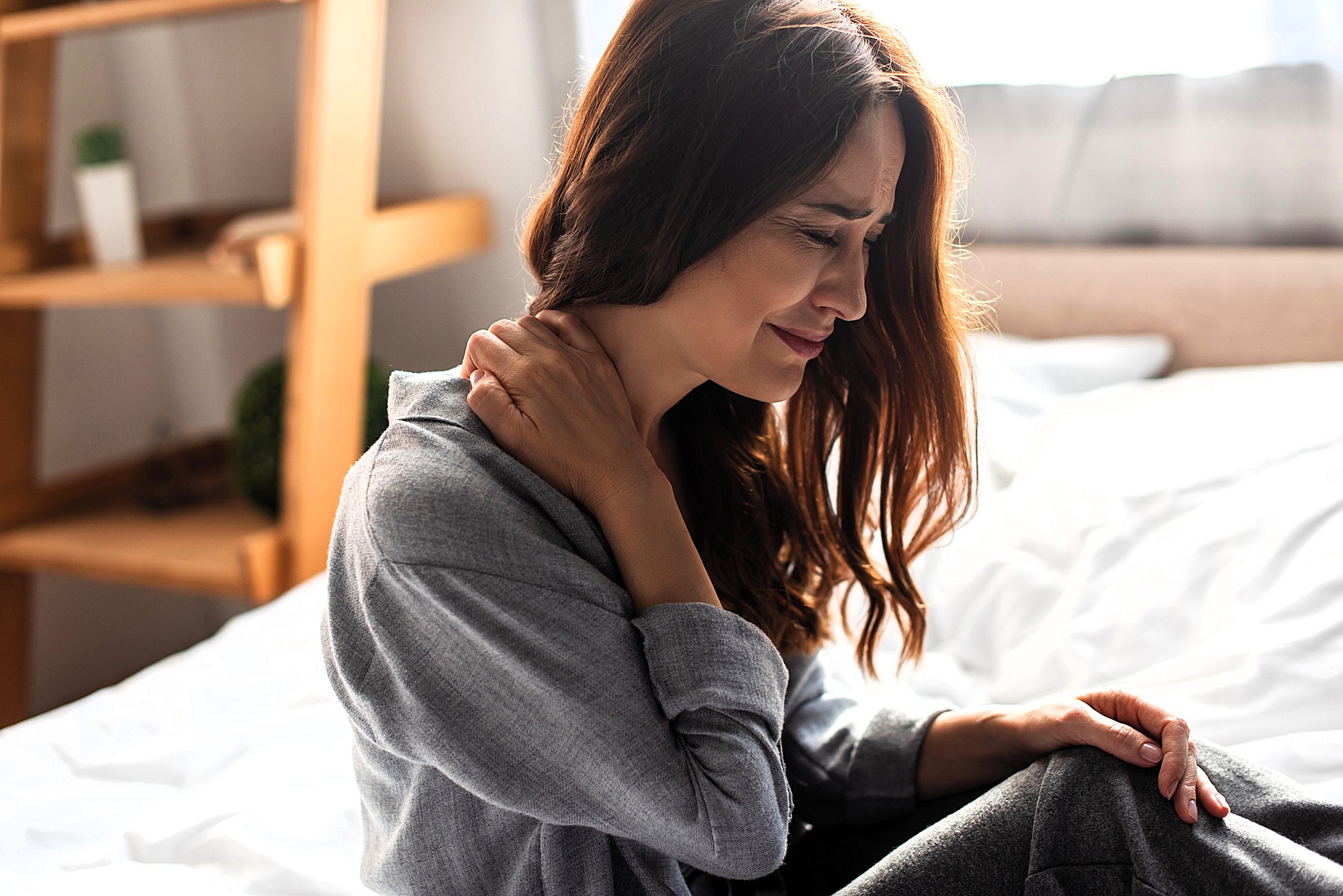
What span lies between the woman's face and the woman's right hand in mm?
76

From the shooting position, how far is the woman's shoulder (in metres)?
0.66

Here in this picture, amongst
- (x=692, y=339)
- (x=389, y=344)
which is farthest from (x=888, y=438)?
(x=389, y=344)

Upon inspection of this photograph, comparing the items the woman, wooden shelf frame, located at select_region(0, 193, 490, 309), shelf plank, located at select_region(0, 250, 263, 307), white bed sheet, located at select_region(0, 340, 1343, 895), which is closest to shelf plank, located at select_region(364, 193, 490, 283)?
wooden shelf frame, located at select_region(0, 193, 490, 309)

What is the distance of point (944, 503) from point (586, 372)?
1.41 feet

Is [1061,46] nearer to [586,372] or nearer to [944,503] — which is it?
[944,503]

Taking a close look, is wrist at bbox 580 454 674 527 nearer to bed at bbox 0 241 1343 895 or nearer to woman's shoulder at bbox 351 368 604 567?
woman's shoulder at bbox 351 368 604 567

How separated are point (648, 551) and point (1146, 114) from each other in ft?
3.97

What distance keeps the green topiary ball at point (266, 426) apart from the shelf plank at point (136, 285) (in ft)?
0.52

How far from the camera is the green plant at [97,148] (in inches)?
75.9

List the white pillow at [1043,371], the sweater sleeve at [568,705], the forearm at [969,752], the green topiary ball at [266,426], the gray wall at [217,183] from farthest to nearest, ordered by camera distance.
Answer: the gray wall at [217,183], the green topiary ball at [266,426], the white pillow at [1043,371], the forearm at [969,752], the sweater sleeve at [568,705]

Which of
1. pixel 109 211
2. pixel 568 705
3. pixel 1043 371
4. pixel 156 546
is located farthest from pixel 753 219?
pixel 109 211

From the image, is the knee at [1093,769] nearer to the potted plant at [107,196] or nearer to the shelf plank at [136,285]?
the shelf plank at [136,285]

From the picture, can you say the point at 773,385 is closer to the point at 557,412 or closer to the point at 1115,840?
the point at 557,412

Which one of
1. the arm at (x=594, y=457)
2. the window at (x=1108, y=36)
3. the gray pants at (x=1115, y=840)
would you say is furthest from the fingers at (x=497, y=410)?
the window at (x=1108, y=36)
